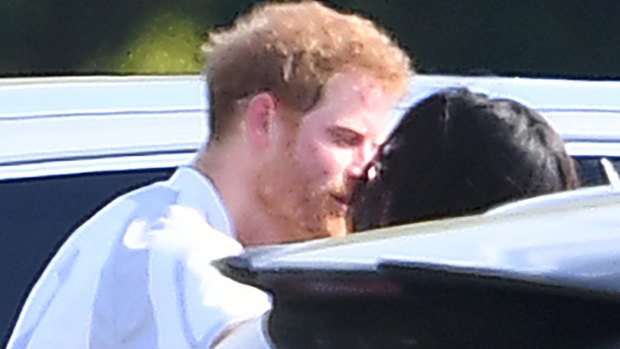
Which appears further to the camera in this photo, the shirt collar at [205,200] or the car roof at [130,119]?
the car roof at [130,119]

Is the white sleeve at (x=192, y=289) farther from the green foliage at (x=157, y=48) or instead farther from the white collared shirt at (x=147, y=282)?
the green foliage at (x=157, y=48)

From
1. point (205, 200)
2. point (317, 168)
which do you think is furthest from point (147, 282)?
point (317, 168)

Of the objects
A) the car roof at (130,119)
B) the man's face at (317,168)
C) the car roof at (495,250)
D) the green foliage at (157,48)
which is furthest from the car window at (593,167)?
the green foliage at (157,48)

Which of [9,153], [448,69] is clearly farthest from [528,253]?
[448,69]

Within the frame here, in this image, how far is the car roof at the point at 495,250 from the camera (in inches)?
72.5

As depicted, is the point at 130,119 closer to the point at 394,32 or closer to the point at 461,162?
the point at 461,162

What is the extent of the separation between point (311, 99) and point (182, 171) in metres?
0.22

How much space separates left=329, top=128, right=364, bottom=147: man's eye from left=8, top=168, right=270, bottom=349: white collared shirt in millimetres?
198

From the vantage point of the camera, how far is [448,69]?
10.2 meters

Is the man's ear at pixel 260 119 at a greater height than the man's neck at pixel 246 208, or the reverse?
the man's ear at pixel 260 119

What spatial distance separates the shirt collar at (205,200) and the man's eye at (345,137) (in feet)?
0.64

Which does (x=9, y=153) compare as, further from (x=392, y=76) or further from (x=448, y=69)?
(x=448, y=69)

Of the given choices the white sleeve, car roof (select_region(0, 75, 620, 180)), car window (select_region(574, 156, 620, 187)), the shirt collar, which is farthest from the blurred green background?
the white sleeve

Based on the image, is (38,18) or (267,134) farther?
(38,18)
